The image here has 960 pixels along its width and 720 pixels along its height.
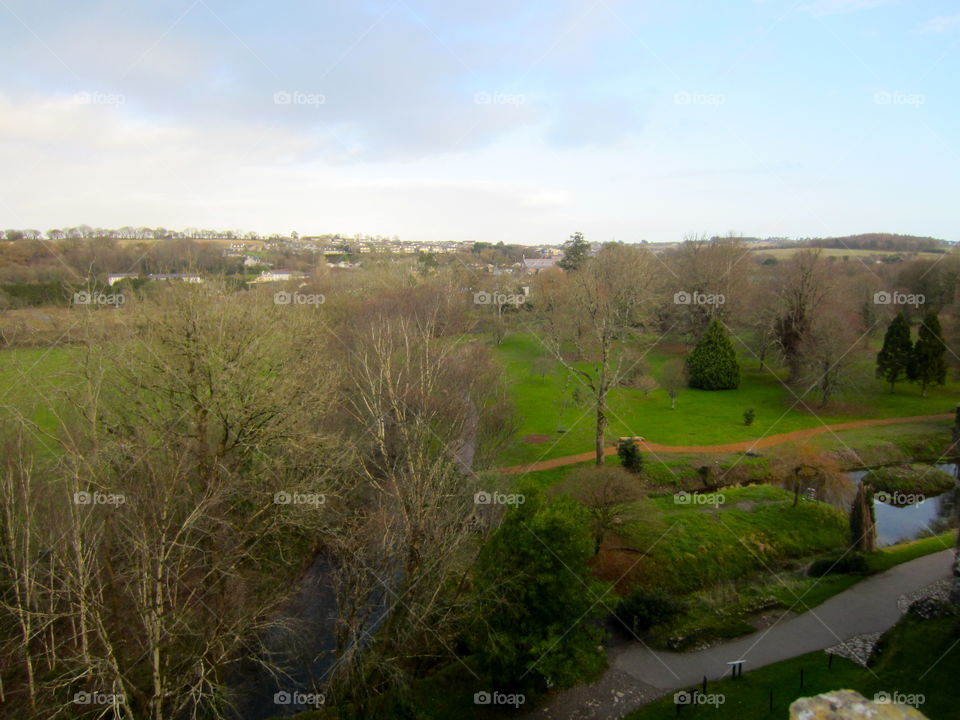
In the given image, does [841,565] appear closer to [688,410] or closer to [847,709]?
[847,709]

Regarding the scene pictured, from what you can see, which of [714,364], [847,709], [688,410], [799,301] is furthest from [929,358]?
[847,709]

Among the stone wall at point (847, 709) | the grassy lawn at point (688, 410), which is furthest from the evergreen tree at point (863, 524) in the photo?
the stone wall at point (847, 709)

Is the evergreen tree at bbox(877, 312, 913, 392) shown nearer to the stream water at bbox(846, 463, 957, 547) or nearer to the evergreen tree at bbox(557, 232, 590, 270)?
the stream water at bbox(846, 463, 957, 547)

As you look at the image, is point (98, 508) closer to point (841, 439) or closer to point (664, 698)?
point (664, 698)

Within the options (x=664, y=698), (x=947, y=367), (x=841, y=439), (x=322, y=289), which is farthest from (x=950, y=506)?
(x=322, y=289)

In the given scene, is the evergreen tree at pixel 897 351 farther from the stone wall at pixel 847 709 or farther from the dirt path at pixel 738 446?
the stone wall at pixel 847 709
